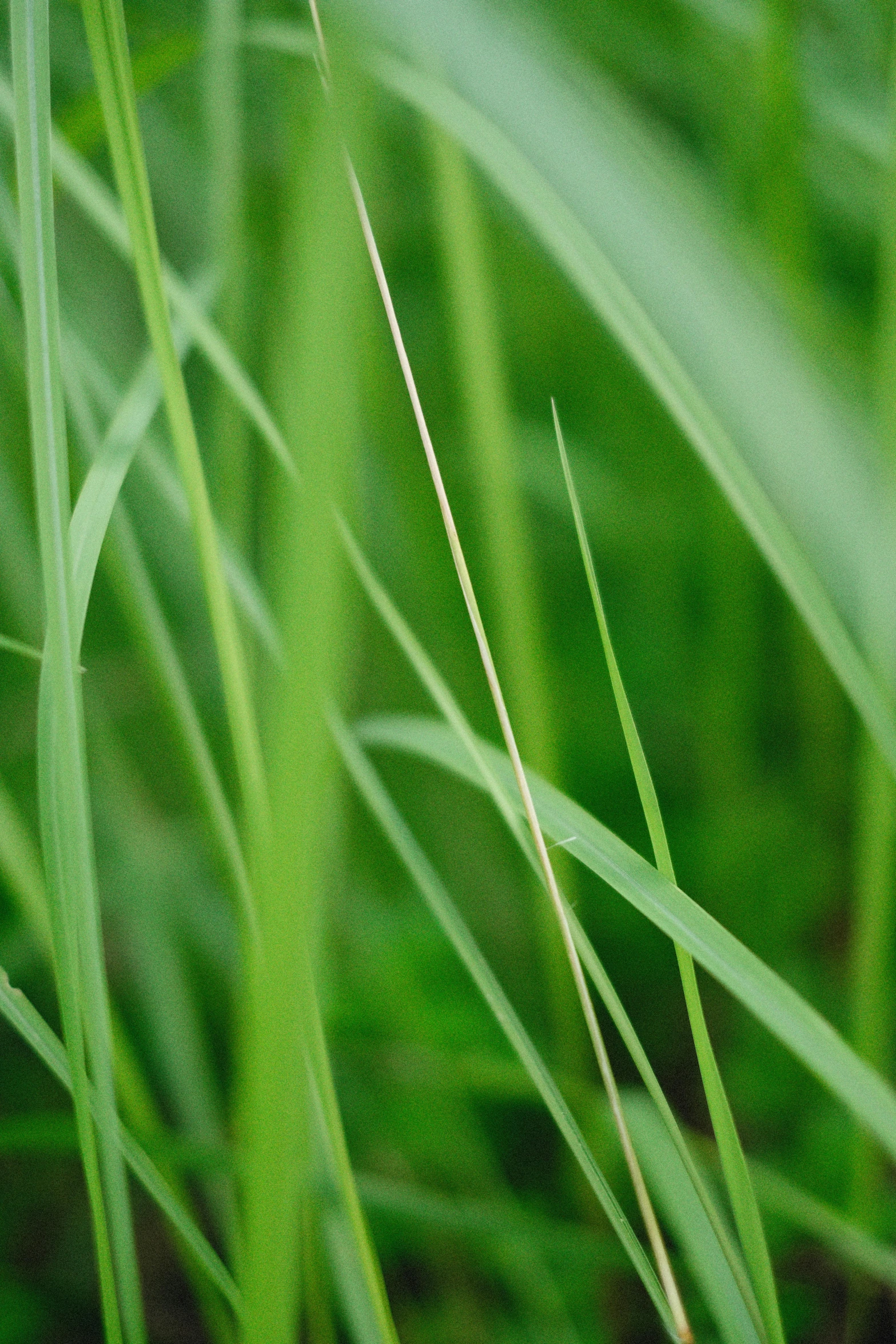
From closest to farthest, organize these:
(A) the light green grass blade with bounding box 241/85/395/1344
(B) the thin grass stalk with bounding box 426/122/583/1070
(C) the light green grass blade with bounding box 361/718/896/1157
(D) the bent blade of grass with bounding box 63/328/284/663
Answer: (A) the light green grass blade with bounding box 241/85/395/1344
(C) the light green grass blade with bounding box 361/718/896/1157
(D) the bent blade of grass with bounding box 63/328/284/663
(B) the thin grass stalk with bounding box 426/122/583/1070

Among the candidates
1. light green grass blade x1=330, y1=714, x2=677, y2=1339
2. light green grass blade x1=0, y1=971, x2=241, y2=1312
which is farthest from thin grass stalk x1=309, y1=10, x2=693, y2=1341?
light green grass blade x1=0, y1=971, x2=241, y2=1312

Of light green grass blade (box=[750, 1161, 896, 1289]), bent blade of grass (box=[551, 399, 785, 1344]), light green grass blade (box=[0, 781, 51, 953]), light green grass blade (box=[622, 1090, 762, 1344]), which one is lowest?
light green grass blade (box=[750, 1161, 896, 1289])

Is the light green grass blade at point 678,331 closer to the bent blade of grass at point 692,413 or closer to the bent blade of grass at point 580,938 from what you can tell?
the bent blade of grass at point 692,413

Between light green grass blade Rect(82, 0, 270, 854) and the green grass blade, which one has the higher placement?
light green grass blade Rect(82, 0, 270, 854)

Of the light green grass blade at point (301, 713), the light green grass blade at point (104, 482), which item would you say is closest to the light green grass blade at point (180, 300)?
the light green grass blade at point (104, 482)

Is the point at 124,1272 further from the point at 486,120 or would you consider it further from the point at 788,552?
the point at 486,120

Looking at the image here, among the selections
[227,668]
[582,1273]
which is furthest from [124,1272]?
[582,1273]

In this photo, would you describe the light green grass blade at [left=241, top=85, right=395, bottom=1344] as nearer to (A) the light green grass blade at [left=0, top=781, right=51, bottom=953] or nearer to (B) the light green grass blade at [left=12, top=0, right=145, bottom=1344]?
(B) the light green grass blade at [left=12, top=0, right=145, bottom=1344]
